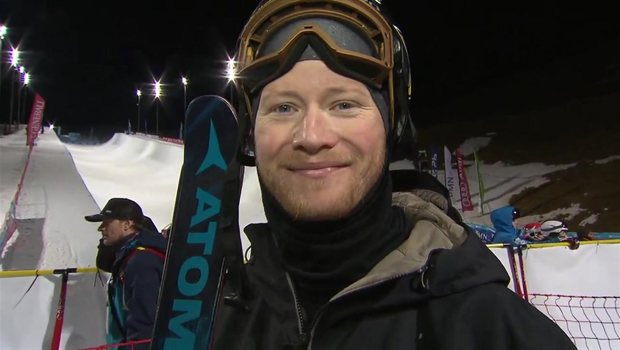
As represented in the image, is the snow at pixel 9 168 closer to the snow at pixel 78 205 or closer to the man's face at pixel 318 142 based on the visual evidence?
the snow at pixel 78 205

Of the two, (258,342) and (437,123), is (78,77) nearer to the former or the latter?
(437,123)

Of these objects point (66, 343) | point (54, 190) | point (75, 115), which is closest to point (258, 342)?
point (66, 343)

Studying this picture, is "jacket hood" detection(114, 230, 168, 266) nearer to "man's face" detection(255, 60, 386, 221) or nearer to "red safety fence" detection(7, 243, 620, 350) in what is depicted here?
"man's face" detection(255, 60, 386, 221)

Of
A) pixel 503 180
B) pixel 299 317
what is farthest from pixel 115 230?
pixel 503 180

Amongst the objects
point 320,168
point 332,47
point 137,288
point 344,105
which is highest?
point 332,47

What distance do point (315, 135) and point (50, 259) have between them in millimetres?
7883

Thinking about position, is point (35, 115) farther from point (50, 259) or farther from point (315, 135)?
point (315, 135)

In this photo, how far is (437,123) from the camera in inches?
1350

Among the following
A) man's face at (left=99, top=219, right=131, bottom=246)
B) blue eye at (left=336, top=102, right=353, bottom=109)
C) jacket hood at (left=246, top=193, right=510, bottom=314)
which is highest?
blue eye at (left=336, top=102, right=353, bottom=109)

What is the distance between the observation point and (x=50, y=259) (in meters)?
7.52

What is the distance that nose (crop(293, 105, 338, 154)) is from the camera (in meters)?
1.16

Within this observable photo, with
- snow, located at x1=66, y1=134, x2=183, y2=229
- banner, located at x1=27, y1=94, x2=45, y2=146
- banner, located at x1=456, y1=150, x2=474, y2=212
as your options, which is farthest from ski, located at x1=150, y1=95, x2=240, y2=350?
banner, located at x1=27, y1=94, x2=45, y2=146

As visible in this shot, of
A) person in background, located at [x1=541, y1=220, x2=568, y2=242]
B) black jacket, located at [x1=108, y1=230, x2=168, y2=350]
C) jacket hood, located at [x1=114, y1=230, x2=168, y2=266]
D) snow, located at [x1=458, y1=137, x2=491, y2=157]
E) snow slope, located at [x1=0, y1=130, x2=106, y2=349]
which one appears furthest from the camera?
snow, located at [x1=458, y1=137, x2=491, y2=157]

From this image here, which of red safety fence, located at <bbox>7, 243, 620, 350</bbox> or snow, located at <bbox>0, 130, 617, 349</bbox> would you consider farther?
red safety fence, located at <bbox>7, 243, 620, 350</bbox>
